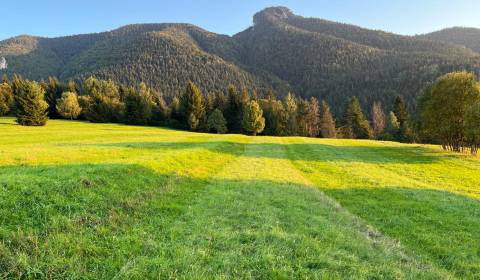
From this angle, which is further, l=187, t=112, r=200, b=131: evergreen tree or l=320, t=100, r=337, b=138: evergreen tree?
l=320, t=100, r=337, b=138: evergreen tree

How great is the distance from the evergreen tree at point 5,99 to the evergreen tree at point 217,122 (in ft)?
213

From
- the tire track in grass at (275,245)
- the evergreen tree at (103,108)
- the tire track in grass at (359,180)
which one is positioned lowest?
the tire track in grass at (359,180)

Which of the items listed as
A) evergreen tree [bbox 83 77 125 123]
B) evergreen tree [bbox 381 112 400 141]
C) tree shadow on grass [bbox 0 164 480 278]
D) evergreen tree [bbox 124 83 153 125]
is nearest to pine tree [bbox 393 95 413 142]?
evergreen tree [bbox 381 112 400 141]

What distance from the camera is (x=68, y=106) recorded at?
98812mm

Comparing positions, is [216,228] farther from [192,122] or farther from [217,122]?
[192,122]

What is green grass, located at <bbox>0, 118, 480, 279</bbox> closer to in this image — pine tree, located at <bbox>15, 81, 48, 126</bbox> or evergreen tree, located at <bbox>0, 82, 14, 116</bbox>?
pine tree, located at <bbox>15, 81, 48, 126</bbox>

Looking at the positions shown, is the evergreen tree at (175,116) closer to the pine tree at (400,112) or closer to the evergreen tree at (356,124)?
the evergreen tree at (356,124)

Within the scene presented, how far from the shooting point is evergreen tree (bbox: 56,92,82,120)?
98.7 meters

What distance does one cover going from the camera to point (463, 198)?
780 inches

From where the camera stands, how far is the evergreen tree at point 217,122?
9812cm

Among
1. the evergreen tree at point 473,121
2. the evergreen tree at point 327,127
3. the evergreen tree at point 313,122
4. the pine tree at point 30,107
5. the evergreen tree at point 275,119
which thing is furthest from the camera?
the evergreen tree at point 313,122

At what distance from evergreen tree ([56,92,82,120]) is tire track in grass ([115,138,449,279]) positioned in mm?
98750

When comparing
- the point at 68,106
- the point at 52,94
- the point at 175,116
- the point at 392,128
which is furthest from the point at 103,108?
the point at 392,128

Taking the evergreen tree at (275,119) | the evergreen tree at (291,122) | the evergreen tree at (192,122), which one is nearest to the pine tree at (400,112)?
the evergreen tree at (291,122)
